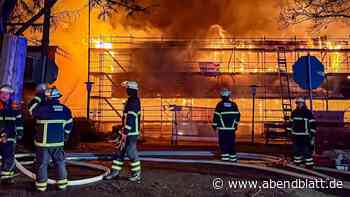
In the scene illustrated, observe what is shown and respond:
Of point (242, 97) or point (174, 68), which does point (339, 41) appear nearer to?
point (242, 97)

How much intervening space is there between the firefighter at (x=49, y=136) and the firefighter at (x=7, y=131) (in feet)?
2.16

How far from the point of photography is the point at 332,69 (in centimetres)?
2175

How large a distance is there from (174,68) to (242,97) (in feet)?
13.0

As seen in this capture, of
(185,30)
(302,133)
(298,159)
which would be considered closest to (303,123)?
(302,133)

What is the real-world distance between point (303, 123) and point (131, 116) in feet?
13.3

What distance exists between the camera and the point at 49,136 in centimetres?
604

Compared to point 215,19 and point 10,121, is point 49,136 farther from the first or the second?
point 215,19

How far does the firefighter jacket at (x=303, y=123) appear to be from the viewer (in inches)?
352

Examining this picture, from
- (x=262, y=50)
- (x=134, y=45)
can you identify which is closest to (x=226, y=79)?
(x=262, y=50)

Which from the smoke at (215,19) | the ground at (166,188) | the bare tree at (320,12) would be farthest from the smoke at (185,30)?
the ground at (166,188)

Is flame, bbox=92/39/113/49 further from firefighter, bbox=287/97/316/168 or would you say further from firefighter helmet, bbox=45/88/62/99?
firefighter helmet, bbox=45/88/62/99

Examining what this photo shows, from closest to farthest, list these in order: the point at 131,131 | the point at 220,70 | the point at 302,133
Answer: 1. the point at 131,131
2. the point at 302,133
3. the point at 220,70

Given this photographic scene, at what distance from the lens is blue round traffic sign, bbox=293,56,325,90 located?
9.12 meters

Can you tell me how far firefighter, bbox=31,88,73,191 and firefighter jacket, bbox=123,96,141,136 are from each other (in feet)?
3.43
